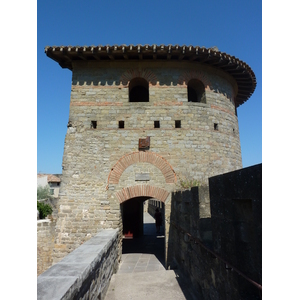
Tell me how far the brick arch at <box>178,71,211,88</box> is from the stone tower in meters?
0.04

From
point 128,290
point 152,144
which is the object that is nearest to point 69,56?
point 152,144

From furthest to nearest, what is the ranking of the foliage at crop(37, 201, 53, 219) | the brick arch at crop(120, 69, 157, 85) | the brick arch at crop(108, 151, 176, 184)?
the foliage at crop(37, 201, 53, 219)
the brick arch at crop(120, 69, 157, 85)
the brick arch at crop(108, 151, 176, 184)

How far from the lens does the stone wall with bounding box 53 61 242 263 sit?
7.23 m

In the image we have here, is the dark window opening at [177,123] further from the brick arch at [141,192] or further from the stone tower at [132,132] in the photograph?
the brick arch at [141,192]

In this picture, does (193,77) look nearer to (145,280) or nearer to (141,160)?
(141,160)

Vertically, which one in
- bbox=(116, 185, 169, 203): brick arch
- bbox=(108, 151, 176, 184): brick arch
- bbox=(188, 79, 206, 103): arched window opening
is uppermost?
bbox=(188, 79, 206, 103): arched window opening

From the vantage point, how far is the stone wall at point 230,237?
2400 mm

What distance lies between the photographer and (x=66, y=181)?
739cm

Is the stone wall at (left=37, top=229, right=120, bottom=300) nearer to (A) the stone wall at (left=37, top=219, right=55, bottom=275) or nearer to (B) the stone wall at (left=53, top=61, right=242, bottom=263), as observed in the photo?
(B) the stone wall at (left=53, top=61, right=242, bottom=263)

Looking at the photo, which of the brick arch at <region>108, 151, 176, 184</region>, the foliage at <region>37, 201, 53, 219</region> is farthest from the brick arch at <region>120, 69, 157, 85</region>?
the foliage at <region>37, 201, 53, 219</region>

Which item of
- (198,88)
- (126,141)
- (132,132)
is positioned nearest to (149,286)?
(126,141)

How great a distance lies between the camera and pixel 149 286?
5.46 metres

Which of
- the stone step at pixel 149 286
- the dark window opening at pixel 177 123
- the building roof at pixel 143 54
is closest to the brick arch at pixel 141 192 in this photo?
the stone step at pixel 149 286

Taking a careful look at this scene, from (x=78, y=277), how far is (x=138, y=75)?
672 centimetres
